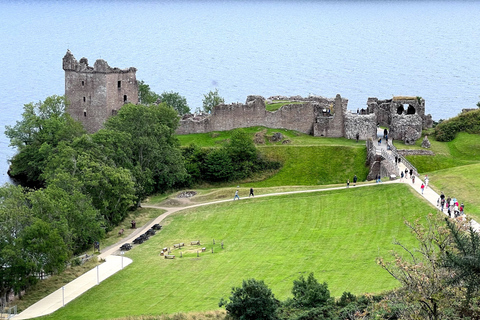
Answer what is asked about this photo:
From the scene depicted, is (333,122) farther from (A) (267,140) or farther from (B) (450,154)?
(B) (450,154)

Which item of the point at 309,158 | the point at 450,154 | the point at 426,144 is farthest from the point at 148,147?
the point at 450,154

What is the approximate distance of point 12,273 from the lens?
52.4m

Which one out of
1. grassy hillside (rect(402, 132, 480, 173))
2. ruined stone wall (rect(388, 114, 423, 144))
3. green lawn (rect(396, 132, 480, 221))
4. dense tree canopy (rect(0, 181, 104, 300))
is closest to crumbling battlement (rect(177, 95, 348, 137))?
ruined stone wall (rect(388, 114, 423, 144))

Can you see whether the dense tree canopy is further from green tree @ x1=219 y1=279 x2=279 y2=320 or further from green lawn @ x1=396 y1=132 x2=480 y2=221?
green lawn @ x1=396 y1=132 x2=480 y2=221

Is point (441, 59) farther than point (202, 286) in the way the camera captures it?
Yes

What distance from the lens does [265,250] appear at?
196 feet

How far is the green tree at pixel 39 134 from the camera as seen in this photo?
8488 cm

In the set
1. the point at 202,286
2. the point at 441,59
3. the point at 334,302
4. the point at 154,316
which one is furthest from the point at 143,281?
the point at 441,59

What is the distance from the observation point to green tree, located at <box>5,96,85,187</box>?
84.9 meters

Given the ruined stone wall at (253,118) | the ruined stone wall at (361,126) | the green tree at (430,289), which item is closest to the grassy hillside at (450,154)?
the ruined stone wall at (361,126)

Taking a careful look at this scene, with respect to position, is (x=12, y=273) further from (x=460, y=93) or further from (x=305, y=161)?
(x=460, y=93)

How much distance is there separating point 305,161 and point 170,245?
25.5 m

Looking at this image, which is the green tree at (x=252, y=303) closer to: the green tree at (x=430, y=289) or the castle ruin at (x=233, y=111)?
the green tree at (x=430, y=289)

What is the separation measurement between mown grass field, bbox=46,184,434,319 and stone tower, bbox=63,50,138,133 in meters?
22.8
